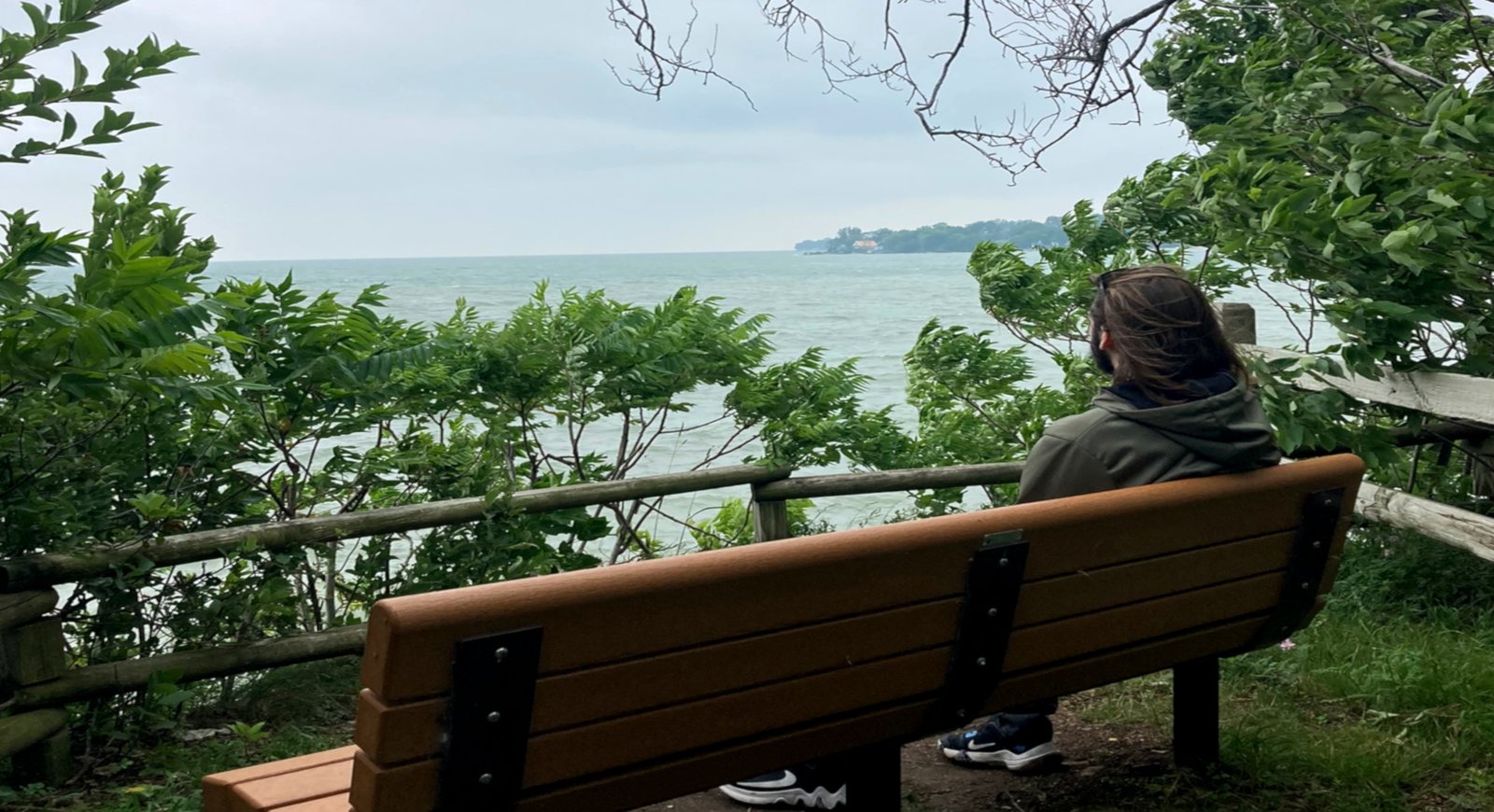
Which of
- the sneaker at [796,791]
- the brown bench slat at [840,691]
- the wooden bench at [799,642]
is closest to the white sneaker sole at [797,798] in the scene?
the sneaker at [796,791]

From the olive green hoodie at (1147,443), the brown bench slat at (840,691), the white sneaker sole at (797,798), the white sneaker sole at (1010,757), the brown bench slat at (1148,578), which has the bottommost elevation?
the white sneaker sole at (797,798)

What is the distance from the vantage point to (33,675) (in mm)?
3961

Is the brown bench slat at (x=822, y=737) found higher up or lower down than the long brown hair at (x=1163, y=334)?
lower down

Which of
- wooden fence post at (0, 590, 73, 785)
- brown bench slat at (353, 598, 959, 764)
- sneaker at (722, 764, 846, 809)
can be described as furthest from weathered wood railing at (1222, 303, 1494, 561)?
wooden fence post at (0, 590, 73, 785)

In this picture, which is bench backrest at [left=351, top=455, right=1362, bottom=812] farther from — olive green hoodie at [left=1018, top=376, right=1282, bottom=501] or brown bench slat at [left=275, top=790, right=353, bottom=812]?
brown bench slat at [left=275, top=790, right=353, bottom=812]

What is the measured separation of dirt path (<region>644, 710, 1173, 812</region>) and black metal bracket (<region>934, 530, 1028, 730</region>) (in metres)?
0.97

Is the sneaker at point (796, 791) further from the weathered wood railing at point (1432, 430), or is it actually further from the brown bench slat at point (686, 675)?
the weathered wood railing at point (1432, 430)

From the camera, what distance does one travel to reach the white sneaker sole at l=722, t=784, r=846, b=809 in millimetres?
3596

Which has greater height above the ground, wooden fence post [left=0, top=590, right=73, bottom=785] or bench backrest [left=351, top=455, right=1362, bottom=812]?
bench backrest [left=351, top=455, right=1362, bottom=812]

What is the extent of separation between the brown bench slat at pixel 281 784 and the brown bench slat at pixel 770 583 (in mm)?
593

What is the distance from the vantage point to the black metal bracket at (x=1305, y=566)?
324cm

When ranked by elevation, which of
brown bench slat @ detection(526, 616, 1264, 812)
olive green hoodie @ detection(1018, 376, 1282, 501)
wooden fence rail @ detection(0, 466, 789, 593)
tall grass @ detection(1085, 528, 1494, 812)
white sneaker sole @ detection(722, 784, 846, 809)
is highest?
olive green hoodie @ detection(1018, 376, 1282, 501)

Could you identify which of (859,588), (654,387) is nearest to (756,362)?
(654,387)

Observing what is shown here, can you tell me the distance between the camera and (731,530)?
7.59 meters
